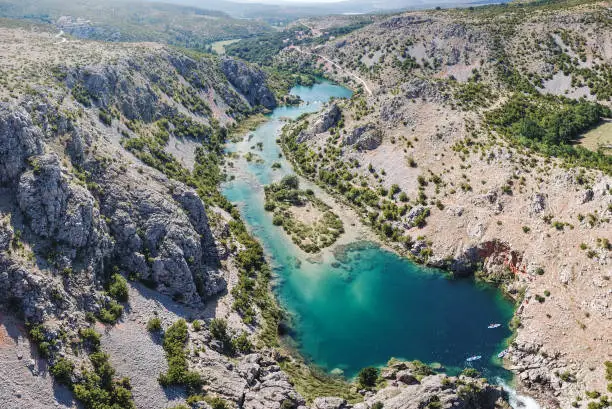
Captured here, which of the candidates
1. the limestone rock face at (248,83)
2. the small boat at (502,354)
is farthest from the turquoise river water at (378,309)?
the limestone rock face at (248,83)

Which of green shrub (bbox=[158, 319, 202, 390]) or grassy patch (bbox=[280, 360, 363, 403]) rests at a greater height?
green shrub (bbox=[158, 319, 202, 390])

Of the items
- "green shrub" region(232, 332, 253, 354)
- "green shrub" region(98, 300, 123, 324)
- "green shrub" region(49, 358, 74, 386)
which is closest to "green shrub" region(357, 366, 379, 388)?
"green shrub" region(232, 332, 253, 354)

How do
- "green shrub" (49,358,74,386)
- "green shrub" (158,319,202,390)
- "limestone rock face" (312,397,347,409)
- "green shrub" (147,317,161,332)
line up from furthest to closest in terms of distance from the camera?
"green shrub" (147,317,161,332) < "limestone rock face" (312,397,347,409) < "green shrub" (158,319,202,390) < "green shrub" (49,358,74,386)

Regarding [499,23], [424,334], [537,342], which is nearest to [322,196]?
[424,334]

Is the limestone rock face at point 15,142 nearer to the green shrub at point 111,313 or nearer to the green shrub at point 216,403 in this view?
the green shrub at point 111,313

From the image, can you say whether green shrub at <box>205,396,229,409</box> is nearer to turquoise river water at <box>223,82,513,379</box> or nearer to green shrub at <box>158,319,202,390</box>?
green shrub at <box>158,319,202,390</box>

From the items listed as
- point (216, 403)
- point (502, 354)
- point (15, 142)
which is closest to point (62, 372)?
point (216, 403)

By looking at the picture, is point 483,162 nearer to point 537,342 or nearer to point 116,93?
point 537,342
